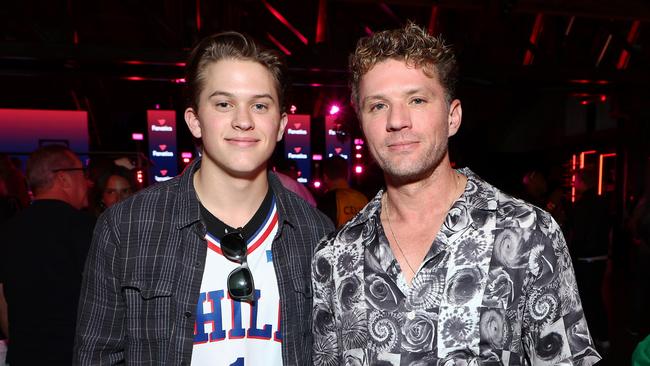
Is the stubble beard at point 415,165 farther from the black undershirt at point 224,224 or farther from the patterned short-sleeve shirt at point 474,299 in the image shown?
the black undershirt at point 224,224

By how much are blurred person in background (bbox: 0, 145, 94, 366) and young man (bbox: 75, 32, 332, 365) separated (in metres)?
1.01

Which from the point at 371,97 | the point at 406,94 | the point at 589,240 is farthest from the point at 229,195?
the point at 589,240

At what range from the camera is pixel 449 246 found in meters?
1.54

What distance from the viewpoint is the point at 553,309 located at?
1.44 metres

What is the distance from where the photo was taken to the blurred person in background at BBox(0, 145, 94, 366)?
7.91 ft

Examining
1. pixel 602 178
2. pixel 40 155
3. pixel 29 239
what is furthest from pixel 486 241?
pixel 602 178

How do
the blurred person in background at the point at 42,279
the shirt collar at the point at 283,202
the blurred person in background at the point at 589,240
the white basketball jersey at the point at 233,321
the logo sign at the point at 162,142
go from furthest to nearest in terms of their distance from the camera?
the logo sign at the point at 162,142 → the blurred person in background at the point at 589,240 → the blurred person in background at the point at 42,279 → the shirt collar at the point at 283,202 → the white basketball jersey at the point at 233,321

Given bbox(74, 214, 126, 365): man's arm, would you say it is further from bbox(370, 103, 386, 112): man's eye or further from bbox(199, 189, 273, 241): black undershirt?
bbox(370, 103, 386, 112): man's eye

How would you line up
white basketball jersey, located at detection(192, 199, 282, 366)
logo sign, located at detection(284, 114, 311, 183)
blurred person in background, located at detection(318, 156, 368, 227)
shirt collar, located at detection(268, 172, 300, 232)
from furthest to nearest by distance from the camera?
logo sign, located at detection(284, 114, 311, 183)
blurred person in background, located at detection(318, 156, 368, 227)
shirt collar, located at detection(268, 172, 300, 232)
white basketball jersey, located at detection(192, 199, 282, 366)

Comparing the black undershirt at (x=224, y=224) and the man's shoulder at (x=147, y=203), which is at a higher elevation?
the man's shoulder at (x=147, y=203)

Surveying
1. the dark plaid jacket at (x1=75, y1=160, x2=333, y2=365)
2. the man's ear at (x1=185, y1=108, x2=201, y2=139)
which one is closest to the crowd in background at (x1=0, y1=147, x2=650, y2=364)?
the man's ear at (x1=185, y1=108, x2=201, y2=139)

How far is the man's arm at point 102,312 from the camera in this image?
1.55 m

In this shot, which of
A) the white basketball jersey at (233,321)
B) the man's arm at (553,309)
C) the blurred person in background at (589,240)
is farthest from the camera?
the blurred person in background at (589,240)

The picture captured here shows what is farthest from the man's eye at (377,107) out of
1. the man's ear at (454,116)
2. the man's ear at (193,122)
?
the man's ear at (193,122)
